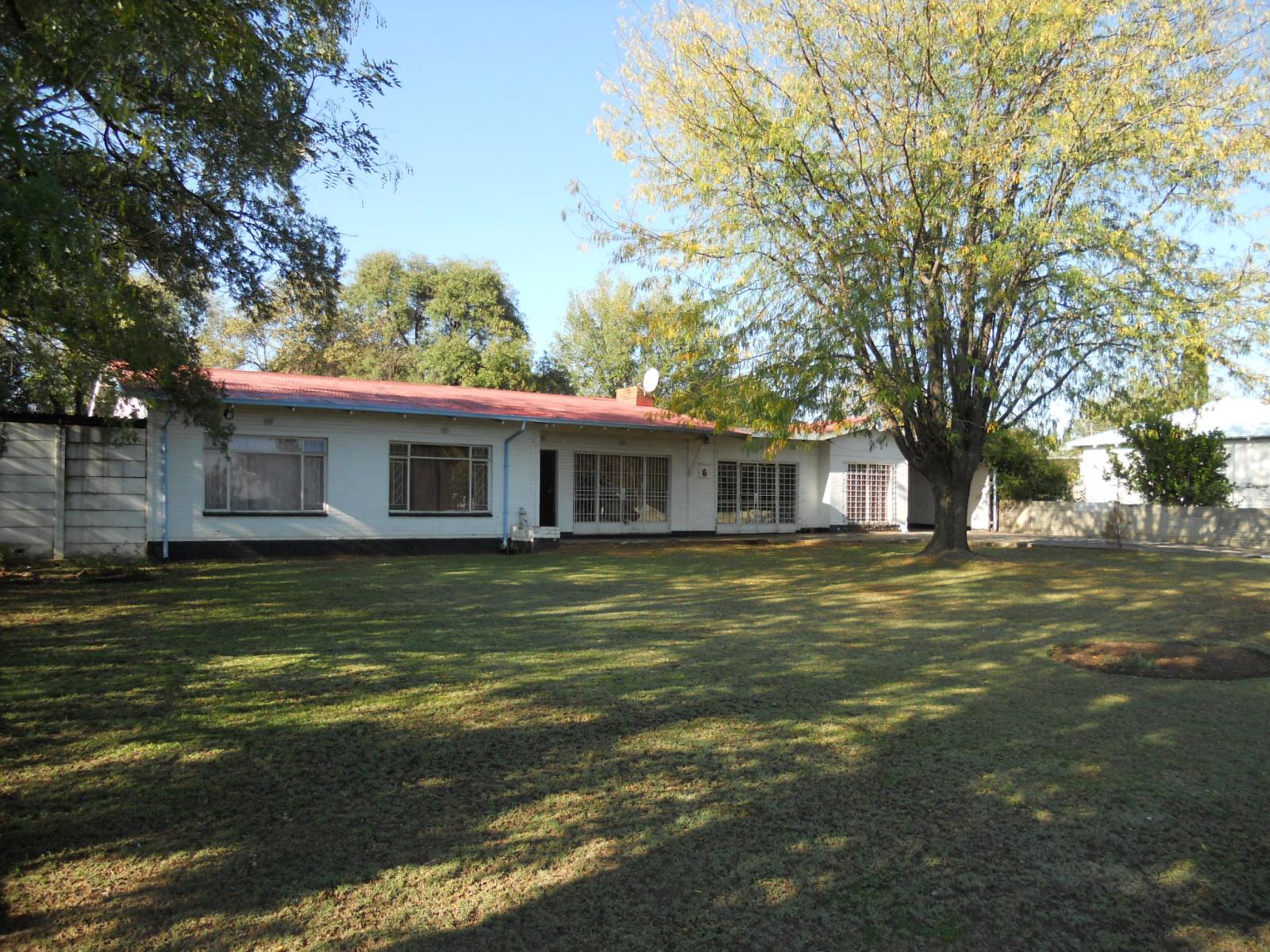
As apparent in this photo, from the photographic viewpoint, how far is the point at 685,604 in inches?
424

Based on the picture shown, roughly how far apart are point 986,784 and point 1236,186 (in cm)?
1318

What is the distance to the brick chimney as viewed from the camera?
24812 mm

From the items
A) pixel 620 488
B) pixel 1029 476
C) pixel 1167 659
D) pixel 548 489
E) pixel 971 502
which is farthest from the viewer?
pixel 971 502

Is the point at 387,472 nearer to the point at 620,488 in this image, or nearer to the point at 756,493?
the point at 620,488

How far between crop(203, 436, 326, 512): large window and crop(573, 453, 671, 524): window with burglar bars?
636 centimetres

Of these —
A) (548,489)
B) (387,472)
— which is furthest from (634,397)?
(387,472)

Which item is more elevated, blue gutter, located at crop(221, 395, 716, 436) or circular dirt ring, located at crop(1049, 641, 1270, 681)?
blue gutter, located at crop(221, 395, 716, 436)

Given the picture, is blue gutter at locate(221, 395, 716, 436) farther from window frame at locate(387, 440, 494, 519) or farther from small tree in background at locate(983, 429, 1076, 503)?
small tree in background at locate(983, 429, 1076, 503)

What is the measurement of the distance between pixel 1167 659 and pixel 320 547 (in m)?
13.8

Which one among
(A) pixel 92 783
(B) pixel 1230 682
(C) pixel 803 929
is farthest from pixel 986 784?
(A) pixel 92 783

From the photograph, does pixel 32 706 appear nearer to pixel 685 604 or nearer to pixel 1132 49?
pixel 685 604

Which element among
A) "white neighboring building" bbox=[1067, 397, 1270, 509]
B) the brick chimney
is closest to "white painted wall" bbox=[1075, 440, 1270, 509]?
"white neighboring building" bbox=[1067, 397, 1270, 509]

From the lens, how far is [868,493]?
26.3 meters

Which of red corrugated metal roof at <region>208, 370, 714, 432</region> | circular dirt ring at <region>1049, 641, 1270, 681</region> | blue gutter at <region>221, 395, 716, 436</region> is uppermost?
red corrugated metal roof at <region>208, 370, 714, 432</region>
